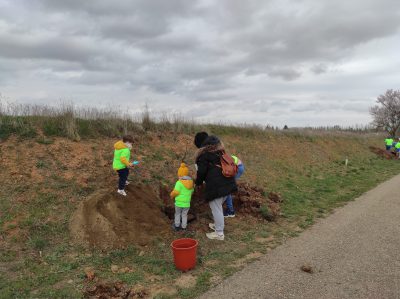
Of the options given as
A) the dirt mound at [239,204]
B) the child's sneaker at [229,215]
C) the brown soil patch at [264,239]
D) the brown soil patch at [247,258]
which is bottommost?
the brown soil patch at [247,258]

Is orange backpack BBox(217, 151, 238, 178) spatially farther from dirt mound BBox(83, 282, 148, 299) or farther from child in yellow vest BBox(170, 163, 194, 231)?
dirt mound BBox(83, 282, 148, 299)

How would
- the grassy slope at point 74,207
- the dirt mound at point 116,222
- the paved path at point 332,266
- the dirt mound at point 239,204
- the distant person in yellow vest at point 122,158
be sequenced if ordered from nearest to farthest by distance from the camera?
the paved path at point 332,266
the grassy slope at point 74,207
the dirt mound at point 116,222
the distant person in yellow vest at point 122,158
the dirt mound at point 239,204

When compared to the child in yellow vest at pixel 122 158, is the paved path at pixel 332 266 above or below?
below

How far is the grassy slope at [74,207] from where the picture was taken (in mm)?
4737

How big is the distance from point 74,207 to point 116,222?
1.32 m

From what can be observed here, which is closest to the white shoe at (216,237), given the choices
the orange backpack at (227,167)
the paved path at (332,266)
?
the paved path at (332,266)

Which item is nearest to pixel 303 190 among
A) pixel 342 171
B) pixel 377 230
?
pixel 377 230

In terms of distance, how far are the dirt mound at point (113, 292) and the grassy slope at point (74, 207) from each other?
192 mm

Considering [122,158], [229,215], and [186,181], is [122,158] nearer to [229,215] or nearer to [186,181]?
[186,181]

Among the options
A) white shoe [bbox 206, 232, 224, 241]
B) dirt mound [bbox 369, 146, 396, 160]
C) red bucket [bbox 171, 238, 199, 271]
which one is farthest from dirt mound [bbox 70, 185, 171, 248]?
dirt mound [bbox 369, 146, 396, 160]

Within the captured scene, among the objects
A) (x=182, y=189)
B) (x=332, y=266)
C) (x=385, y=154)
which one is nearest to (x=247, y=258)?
(x=332, y=266)

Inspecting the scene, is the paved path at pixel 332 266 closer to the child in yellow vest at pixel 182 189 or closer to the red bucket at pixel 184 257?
the red bucket at pixel 184 257

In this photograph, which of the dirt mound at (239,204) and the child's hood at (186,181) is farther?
the dirt mound at (239,204)

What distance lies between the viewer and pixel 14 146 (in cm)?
850
